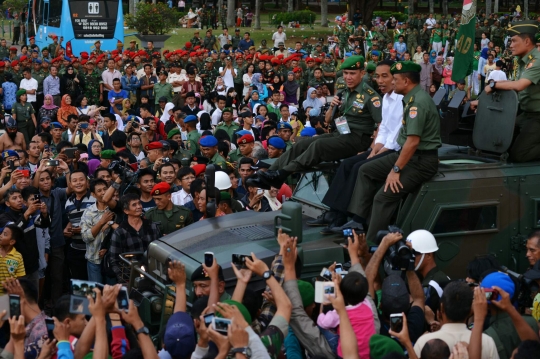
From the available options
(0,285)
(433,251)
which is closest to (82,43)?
(0,285)

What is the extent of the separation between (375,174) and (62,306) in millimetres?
3202

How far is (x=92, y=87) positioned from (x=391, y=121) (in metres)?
15.3

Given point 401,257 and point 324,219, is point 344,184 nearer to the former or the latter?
point 324,219

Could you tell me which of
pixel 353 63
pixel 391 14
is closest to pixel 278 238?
pixel 353 63

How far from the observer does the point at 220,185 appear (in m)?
9.92

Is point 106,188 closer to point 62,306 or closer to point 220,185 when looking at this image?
point 220,185

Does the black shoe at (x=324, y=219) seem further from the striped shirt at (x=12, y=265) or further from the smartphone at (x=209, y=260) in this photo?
the striped shirt at (x=12, y=265)

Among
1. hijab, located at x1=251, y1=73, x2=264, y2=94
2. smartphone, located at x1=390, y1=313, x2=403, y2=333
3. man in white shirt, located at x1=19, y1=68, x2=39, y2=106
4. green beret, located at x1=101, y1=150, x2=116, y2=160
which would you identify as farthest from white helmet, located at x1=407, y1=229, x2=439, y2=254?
man in white shirt, located at x1=19, y1=68, x2=39, y2=106

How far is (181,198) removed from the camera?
11.2 metres

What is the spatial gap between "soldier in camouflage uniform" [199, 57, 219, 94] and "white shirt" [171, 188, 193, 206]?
12.5m

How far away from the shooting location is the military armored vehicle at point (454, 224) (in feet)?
25.4

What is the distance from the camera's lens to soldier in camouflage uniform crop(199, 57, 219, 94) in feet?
77.9

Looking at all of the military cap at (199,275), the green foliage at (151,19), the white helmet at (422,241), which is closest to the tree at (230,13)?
the green foliage at (151,19)

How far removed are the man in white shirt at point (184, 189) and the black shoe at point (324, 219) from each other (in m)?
2.78
